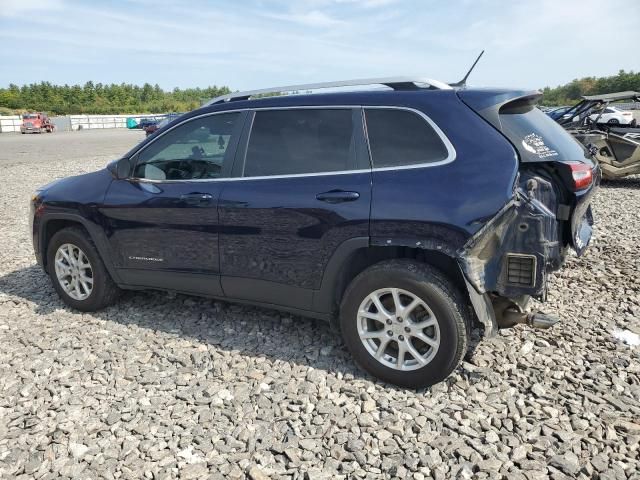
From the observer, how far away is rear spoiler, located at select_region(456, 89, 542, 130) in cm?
312

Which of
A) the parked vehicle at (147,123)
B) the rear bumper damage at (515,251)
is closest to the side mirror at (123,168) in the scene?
the rear bumper damage at (515,251)

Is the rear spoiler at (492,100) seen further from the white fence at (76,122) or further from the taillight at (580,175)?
the white fence at (76,122)

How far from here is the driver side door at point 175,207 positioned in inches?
153

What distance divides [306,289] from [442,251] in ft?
3.38

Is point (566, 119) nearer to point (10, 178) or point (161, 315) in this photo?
point (161, 315)

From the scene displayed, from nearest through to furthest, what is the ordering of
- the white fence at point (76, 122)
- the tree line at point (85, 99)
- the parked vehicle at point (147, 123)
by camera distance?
1. the parked vehicle at point (147, 123)
2. the white fence at point (76, 122)
3. the tree line at point (85, 99)

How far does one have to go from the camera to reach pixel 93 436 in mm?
2920

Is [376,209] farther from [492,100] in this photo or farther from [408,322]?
[492,100]

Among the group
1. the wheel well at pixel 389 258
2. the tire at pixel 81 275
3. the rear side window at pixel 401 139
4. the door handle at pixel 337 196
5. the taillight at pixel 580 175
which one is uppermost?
the rear side window at pixel 401 139

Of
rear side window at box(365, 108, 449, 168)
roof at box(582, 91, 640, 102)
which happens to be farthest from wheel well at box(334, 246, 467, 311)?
roof at box(582, 91, 640, 102)

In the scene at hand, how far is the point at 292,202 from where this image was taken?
3484mm

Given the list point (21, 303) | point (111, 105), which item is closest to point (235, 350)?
point (21, 303)

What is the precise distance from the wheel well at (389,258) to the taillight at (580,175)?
3.04 ft

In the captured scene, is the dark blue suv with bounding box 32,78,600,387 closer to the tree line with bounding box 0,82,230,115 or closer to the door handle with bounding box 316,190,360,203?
the door handle with bounding box 316,190,360,203
